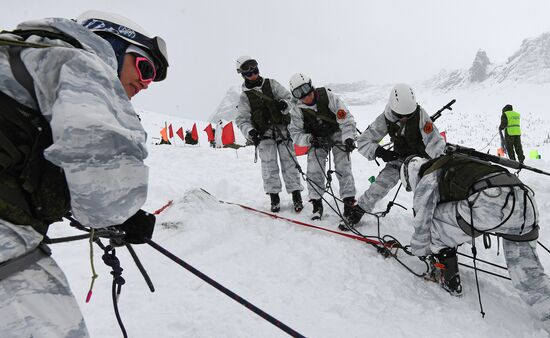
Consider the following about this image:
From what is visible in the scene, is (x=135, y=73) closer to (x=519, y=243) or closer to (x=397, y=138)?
(x=519, y=243)

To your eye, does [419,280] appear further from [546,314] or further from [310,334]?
[310,334]

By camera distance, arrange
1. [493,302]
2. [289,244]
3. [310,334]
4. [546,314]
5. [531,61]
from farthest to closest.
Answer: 1. [531,61]
2. [289,244]
3. [493,302]
4. [546,314]
5. [310,334]

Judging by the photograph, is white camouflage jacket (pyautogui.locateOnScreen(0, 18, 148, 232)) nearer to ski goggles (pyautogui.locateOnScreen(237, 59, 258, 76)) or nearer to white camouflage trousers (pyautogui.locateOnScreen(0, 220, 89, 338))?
white camouflage trousers (pyautogui.locateOnScreen(0, 220, 89, 338))

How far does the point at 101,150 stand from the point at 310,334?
200 cm

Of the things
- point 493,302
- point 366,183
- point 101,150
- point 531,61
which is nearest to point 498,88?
point 531,61

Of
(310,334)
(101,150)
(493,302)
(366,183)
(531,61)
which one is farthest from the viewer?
(531,61)

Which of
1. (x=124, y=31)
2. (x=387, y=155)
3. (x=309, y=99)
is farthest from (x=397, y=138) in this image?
(x=124, y=31)

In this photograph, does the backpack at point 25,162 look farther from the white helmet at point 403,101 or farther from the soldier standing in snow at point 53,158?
the white helmet at point 403,101

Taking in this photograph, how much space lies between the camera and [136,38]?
1.57 m

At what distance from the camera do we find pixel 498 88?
39906 millimetres

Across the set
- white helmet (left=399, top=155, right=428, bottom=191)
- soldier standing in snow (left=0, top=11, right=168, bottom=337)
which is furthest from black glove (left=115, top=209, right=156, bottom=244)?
white helmet (left=399, top=155, right=428, bottom=191)

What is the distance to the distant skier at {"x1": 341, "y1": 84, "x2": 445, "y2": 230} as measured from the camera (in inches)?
162

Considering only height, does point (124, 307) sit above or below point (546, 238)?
above

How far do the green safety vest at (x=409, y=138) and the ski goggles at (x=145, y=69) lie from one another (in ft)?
11.1
